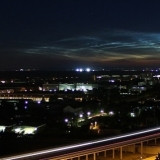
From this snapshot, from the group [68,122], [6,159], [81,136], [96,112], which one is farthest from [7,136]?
[96,112]

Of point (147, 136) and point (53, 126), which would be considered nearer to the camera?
point (147, 136)

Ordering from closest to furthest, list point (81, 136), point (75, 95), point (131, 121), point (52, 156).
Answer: point (52, 156) → point (81, 136) → point (131, 121) → point (75, 95)

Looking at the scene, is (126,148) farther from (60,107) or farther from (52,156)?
(60,107)

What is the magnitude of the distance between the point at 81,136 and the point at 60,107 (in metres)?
6.78

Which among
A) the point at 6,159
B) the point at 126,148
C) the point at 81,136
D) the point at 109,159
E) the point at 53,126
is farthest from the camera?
the point at 53,126

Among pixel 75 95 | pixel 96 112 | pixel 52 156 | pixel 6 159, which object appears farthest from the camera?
pixel 75 95

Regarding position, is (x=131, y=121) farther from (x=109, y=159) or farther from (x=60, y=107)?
(x=109, y=159)

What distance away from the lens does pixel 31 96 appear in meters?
24.8

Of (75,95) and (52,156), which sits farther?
(75,95)

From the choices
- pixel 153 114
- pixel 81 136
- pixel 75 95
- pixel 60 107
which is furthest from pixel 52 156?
pixel 75 95

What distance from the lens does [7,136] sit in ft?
28.2

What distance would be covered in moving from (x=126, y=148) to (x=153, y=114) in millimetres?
6703

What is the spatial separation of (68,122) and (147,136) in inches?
238

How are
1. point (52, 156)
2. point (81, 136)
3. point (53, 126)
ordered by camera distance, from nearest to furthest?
point (52, 156) < point (81, 136) < point (53, 126)
